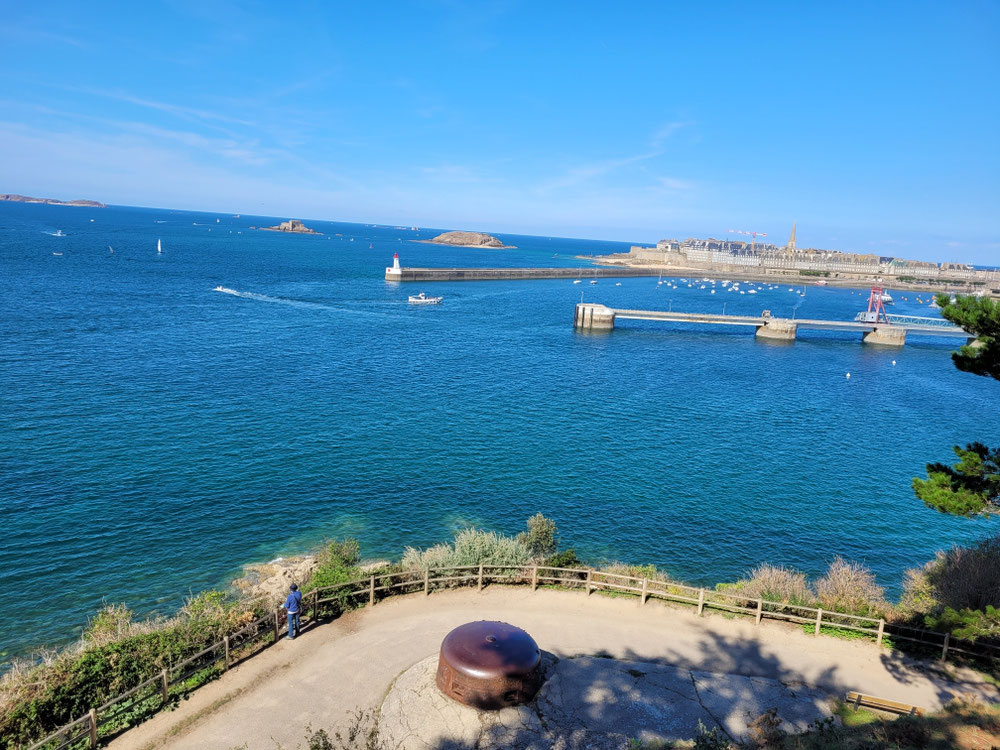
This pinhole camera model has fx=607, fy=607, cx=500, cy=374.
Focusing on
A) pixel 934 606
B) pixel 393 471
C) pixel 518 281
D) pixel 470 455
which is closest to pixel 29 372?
pixel 393 471

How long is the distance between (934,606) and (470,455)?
24405mm

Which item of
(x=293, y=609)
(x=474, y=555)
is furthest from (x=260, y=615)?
(x=474, y=555)

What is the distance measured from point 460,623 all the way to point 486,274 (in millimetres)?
135540

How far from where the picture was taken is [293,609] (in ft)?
53.0

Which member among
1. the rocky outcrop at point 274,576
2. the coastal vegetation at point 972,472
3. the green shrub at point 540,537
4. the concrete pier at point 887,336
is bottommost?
the rocky outcrop at point 274,576

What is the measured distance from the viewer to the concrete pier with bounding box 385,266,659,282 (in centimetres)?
13362

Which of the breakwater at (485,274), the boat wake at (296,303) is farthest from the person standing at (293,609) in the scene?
the breakwater at (485,274)

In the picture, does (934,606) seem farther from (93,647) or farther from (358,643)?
(93,647)

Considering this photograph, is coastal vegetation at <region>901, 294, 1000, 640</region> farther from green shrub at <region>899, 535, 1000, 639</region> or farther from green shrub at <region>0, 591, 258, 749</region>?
green shrub at <region>0, 591, 258, 749</region>

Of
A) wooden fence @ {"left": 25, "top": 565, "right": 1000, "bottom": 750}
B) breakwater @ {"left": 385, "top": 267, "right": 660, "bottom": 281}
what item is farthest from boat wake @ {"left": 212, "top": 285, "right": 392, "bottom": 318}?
wooden fence @ {"left": 25, "top": 565, "right": 1000, "bottom": 750}

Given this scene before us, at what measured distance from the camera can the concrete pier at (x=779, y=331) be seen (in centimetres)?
9106

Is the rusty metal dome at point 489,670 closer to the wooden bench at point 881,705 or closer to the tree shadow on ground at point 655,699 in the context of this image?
the tree shadow on ground at point 655,699

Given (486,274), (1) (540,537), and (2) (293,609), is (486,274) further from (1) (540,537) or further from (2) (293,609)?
(2) (293,609)

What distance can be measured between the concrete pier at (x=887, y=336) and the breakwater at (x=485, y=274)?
275 feet
